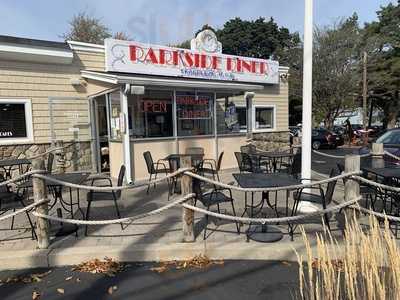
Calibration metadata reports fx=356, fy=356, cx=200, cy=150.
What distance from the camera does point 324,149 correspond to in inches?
854

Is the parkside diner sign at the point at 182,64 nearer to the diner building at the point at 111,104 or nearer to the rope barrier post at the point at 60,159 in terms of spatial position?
the diner building at the point at 111,104

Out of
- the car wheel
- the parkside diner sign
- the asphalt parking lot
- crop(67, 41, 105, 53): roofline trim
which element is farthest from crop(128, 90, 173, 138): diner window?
the car wheel

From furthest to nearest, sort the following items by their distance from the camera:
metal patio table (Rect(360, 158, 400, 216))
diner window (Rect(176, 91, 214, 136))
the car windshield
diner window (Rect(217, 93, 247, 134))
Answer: diner window (Rect(217, 93, 247, 134))
diner window (Rect(176, 91, 214, 136))
the car windshield
metal patio table (Rect(360, 158, 400, 216))

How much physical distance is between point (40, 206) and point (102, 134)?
6204mm

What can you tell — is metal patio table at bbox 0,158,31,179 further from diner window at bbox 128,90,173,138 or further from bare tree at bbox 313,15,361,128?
bare tree at bbox 313,15,361,128

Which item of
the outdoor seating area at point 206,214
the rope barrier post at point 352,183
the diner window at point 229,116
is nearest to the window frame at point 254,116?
the diner window at point 229,116

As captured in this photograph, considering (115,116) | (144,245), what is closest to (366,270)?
(144,245)

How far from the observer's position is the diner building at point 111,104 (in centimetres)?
858

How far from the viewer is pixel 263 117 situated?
14.6m

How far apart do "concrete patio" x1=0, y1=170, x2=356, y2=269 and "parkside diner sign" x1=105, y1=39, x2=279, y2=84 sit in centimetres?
600

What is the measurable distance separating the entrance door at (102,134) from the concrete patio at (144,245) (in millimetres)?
4709

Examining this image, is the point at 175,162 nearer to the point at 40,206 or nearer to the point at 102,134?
the point at 102,134

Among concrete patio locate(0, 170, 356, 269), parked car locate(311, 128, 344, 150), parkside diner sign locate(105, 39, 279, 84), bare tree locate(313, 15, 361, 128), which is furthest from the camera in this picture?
bare tree locate(313, 15, 361, 128)

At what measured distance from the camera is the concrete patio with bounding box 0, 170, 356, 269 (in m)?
3.95
